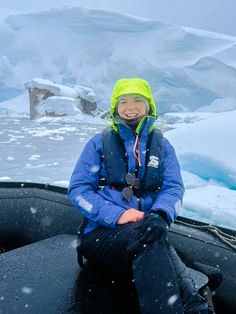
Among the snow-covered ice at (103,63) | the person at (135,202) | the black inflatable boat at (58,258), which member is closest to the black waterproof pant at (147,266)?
the person at (135,202)

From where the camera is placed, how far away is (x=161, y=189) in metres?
1.89

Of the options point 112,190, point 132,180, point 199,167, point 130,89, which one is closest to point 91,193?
point 112,190

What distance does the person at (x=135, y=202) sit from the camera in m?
1.42

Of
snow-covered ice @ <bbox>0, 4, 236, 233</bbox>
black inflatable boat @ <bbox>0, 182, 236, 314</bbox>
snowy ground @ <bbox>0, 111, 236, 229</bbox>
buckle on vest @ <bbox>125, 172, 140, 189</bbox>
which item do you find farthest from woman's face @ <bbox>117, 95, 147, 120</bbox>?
snow-covered ice @ <bbox>0, 4, 236, 233</bbox>

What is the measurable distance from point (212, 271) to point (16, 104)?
140 feet

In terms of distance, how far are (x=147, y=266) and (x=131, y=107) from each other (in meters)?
0.89

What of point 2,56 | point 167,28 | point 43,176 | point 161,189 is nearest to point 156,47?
point 167,28

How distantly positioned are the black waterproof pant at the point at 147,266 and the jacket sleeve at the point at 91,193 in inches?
2.7

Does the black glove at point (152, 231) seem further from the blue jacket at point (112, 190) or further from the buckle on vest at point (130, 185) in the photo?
the buckle on vest at point (130, 185)

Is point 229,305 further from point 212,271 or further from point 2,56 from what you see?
point 2,56

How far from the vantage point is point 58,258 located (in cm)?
199

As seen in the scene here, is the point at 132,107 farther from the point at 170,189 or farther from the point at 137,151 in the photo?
the point at 170,189

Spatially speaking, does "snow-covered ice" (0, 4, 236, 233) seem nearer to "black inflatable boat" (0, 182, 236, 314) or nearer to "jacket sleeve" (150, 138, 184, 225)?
"black inflatable boat" (0, 182, 236, 314)

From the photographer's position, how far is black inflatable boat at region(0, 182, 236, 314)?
1.58 m
